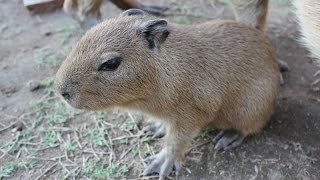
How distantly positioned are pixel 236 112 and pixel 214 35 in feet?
1.77

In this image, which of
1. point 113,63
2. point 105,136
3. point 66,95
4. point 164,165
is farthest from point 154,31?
point 105,136

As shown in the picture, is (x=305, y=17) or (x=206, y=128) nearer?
(x=305, y=17)

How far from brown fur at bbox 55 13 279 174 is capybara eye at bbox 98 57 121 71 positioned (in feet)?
0.07

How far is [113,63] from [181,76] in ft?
1.53

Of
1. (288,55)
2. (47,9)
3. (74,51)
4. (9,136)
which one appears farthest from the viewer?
(47,9)

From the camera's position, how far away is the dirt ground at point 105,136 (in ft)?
10.4

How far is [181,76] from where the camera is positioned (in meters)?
2.87

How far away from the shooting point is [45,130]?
3479mm

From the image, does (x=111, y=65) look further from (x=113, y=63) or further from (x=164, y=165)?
(x=164, y=165)

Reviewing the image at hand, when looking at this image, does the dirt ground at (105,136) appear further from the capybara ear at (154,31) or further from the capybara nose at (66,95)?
the capybara ear at (154,31)

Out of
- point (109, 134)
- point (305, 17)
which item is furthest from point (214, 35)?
point (109, 134)

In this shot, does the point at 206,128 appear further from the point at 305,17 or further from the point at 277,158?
the point at 305,17

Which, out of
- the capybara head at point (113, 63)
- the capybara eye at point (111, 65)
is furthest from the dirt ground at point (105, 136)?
the capybara eye at point (111, 65)

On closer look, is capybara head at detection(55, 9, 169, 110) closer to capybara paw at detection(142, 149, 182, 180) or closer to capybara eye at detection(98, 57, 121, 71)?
capybara eye at detection(98, 57, 121, 71)
